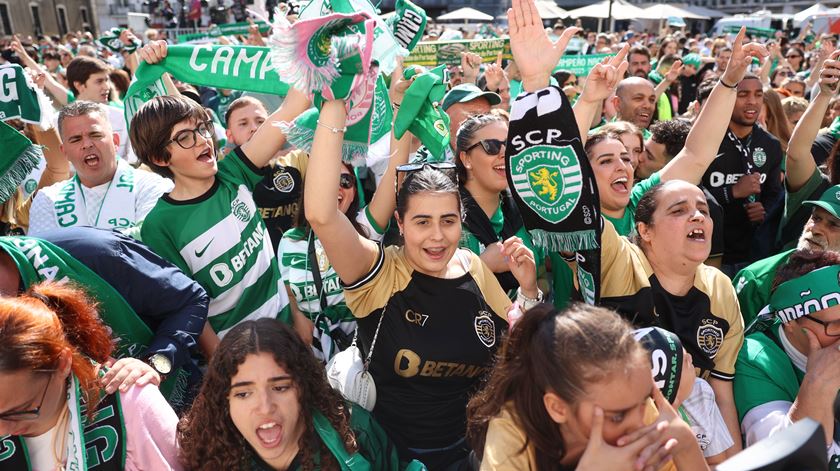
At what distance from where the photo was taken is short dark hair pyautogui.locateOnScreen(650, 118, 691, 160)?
4.00m

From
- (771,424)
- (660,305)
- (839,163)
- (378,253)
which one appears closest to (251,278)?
(378,253)

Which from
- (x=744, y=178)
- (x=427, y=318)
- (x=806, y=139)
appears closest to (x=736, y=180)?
(x=744, y=178)

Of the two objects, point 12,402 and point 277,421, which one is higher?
point 12,402

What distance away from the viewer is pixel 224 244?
2.64 metres

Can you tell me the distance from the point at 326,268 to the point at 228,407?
88cm

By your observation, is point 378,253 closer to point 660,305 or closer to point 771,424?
point 660,305

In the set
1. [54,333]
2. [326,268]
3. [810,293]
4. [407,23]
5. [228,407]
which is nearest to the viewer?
[54,333]

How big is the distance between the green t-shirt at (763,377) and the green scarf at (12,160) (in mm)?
3025

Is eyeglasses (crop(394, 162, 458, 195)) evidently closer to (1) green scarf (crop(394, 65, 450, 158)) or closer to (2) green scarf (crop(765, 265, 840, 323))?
(1) green scarf (crop(394, 65, 450, 158))

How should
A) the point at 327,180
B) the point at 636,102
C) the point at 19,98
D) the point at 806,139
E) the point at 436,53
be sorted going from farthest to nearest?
the point at 436,53
the point at 636,102
the point at 806,139
the point at 19,98
the point at 327,180

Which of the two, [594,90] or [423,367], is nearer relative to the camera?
[423,367]

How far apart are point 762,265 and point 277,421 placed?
7.01 feet

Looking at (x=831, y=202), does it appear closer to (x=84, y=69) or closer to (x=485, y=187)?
(x=485, y=187)

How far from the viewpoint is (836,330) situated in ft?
7.26
